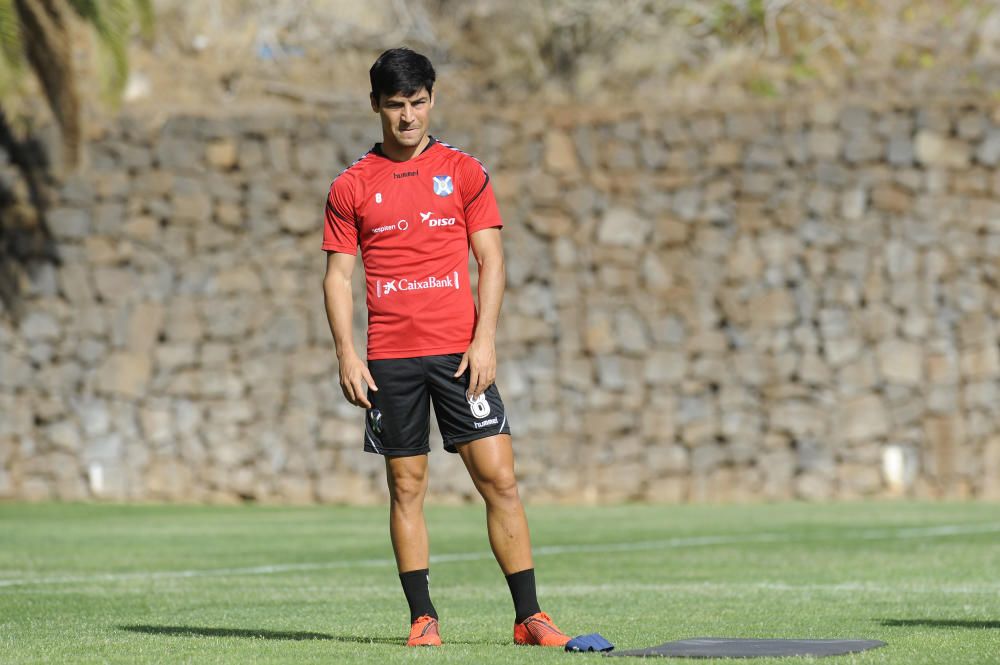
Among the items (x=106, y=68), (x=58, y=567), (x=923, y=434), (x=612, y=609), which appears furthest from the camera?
(x=923, y=434)

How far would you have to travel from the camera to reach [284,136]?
20000 mm

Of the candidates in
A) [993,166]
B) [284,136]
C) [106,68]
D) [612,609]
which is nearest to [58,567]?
[612,609]

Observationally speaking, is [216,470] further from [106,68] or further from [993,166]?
[993,166]

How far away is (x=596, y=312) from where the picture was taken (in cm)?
1972

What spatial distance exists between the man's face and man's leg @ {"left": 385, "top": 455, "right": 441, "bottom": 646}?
1.11 m

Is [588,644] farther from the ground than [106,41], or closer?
closer

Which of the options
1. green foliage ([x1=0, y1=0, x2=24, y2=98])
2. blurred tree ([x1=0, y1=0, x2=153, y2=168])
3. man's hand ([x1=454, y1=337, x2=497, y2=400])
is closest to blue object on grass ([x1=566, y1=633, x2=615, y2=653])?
man's hand ([x1=454, y1=337, x2=497, y2=400])

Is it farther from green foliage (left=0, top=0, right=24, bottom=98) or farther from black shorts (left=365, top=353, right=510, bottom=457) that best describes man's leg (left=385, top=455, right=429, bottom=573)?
green foliage (left=0, top=0, right=24, bottom=98)

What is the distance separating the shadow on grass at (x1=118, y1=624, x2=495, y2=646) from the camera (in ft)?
20.1

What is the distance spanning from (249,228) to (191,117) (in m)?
1.46

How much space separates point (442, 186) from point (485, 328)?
0.52m

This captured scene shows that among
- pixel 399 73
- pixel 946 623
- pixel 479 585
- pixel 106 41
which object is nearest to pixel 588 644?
pixel 946 623

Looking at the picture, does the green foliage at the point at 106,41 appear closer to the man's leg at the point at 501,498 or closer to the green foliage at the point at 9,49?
the green foliage at the point at 9,49

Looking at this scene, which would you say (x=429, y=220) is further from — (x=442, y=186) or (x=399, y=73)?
(x=399, y=73)
